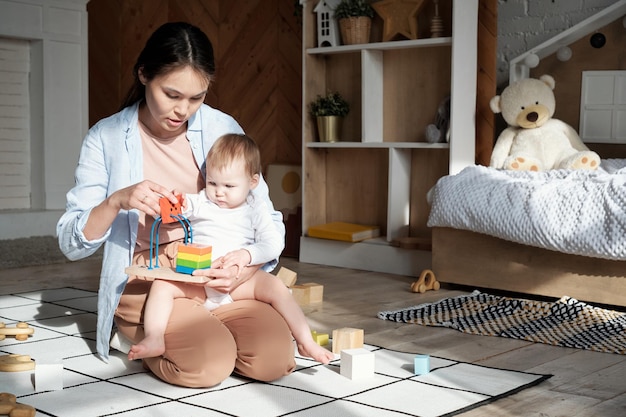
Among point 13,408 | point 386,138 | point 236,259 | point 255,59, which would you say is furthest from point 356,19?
point 13,408

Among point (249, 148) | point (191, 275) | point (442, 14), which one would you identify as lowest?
point (191, 275)

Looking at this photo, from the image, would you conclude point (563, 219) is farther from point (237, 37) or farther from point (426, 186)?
point (237, 37)

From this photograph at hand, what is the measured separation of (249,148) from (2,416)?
2.78 feet

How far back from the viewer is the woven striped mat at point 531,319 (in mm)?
2420

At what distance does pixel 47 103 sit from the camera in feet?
14.6

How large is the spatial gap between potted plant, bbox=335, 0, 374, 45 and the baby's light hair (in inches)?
74.8

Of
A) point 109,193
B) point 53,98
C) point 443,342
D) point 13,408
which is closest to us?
point 13,408

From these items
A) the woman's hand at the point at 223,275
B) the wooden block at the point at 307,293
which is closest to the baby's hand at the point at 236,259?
the woman's hand at the point at 223,275

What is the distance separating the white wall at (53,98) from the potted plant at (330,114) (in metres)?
1.44

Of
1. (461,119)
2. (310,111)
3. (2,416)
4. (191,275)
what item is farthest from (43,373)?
(310,111)

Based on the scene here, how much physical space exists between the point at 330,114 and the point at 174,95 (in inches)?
80.8

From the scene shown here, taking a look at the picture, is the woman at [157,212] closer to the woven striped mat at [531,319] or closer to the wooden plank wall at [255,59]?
the woven striped mat at [531,319]

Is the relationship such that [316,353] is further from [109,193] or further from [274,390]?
[109,193]

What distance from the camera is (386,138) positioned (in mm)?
3953
